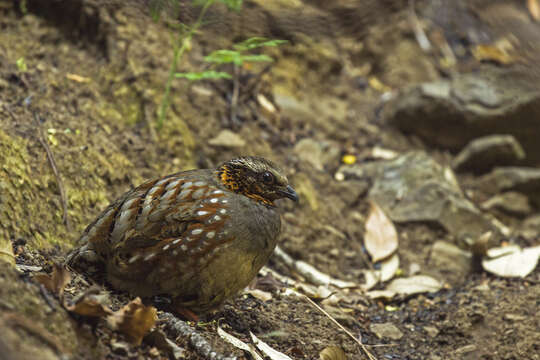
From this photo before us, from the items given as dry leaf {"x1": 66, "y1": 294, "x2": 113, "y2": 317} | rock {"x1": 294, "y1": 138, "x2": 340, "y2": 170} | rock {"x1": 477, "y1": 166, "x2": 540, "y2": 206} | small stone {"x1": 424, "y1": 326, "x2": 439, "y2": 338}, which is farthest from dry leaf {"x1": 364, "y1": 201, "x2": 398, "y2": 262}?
dry leaf {"x1": 66, "y1": 294, "x2": 113, "y2": 317}

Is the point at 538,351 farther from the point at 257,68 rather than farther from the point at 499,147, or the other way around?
the point at 257,68

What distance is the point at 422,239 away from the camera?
5684 mm

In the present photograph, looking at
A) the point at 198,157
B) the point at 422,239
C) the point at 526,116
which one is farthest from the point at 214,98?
the point at 526,116

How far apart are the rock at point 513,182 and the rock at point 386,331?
3.22 metres

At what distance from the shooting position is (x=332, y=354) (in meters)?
3.33

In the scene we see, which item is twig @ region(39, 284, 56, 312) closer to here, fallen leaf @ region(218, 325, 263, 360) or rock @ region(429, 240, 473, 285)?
fallen leaf @ region(218, 325, 263, 360)

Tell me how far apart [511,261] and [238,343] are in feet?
9.88

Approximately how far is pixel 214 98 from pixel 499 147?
11.7ft

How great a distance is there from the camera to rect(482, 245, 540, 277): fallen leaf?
4883 mm

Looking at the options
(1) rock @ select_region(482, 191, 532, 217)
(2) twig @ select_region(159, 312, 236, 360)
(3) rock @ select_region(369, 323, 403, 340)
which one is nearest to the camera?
(2) twig @ select_region(159, 312, 236, 360)

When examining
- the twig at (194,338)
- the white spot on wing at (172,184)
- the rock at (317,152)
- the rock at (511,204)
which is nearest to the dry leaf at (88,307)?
the twig at (194,338)

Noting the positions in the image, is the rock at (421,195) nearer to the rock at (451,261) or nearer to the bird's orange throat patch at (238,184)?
the rock at (451,261)

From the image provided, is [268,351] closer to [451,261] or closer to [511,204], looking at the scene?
[451,261]

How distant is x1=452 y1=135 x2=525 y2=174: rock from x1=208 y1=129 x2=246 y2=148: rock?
307 centimetres
